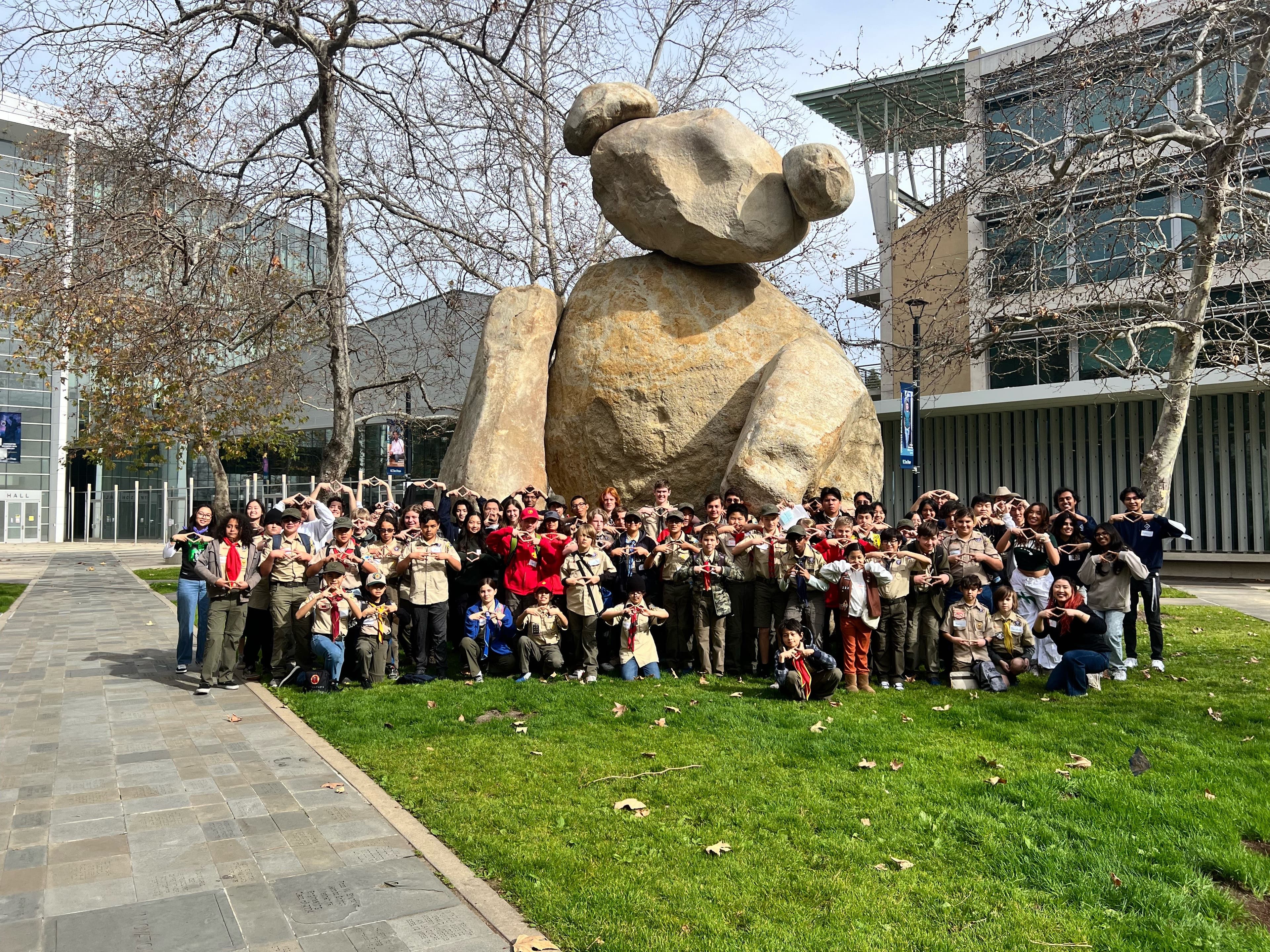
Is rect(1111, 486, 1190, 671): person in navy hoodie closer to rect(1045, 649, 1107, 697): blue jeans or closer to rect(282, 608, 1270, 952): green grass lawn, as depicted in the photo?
rect(282, 608, 1270, 952): green grass lawn

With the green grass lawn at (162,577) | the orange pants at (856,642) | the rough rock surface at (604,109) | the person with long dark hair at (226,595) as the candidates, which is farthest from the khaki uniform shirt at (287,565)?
the green grass lawn at (162,577)

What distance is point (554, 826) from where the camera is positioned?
4.50 m

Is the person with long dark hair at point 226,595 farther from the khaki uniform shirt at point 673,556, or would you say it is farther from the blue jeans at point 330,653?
the khaki uniform shirt at point 673,556

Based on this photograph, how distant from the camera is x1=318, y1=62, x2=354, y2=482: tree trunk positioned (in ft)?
39.7

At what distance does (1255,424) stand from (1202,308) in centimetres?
1212

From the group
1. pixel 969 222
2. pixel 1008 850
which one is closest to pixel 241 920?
pixel 1008 850

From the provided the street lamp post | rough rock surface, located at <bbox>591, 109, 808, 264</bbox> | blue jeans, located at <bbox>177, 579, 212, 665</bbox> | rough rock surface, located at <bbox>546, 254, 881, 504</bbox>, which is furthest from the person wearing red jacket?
the street lamp post

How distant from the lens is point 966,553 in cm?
796

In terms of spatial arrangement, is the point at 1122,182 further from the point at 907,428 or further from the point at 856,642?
the point at 907,428

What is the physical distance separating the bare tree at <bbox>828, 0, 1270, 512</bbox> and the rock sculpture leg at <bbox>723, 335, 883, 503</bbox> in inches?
45.9

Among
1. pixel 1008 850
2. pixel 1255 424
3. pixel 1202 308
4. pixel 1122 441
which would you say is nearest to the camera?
pixel 1008 850

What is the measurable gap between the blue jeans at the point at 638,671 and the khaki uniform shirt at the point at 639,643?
18 millimetres

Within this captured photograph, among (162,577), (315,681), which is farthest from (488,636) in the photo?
(162,577)

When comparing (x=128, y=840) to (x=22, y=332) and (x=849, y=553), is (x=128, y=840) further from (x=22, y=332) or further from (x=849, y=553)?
(x=22, y=332)
